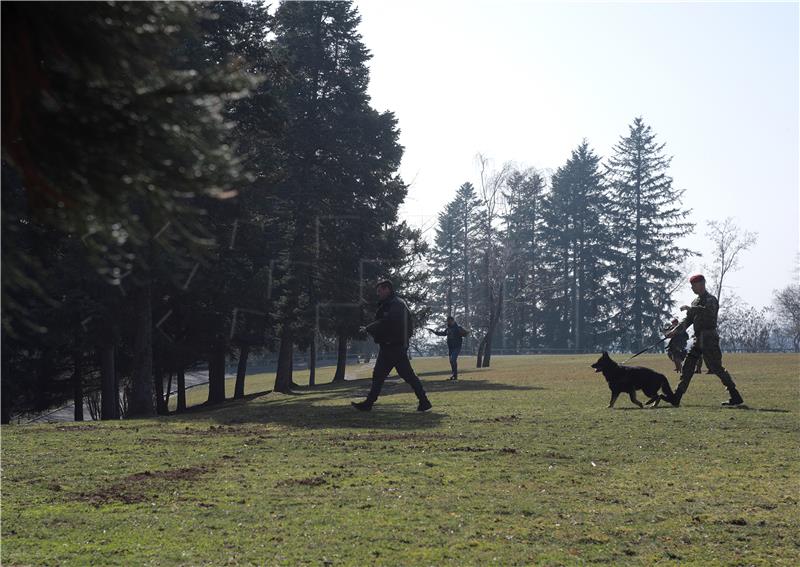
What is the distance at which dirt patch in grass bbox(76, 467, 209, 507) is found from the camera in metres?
9.13

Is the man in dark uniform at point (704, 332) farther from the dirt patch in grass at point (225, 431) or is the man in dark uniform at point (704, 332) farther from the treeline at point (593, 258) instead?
the treeline at point (593, 258)

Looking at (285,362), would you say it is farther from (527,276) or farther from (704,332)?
(527,276)

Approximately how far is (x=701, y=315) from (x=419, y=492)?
390 inches

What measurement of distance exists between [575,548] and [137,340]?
2059 centimetres

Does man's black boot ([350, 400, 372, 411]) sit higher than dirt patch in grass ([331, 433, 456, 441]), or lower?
higher

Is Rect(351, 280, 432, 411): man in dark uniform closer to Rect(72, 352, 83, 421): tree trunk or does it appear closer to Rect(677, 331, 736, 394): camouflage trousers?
Rect(677, 331, 736, 394): camouflage trousers

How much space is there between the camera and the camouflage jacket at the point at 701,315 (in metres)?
17.2

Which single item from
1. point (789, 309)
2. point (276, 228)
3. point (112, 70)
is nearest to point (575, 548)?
point (112, 70)

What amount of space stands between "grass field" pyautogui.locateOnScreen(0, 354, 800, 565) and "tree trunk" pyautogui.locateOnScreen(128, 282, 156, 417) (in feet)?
31.2

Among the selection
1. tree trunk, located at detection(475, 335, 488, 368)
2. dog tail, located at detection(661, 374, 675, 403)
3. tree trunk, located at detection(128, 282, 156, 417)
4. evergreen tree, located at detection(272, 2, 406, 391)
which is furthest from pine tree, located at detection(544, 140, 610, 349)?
dog tail, located at detection(661, 374, 675, 403)

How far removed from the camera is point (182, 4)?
363 centimetres

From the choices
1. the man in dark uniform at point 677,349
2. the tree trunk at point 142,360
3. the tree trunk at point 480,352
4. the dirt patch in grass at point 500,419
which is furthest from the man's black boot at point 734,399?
the tree trunk at point 480,352

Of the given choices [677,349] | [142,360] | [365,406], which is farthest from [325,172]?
[365,406]

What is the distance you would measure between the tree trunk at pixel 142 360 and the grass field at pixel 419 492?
31.2 ft
